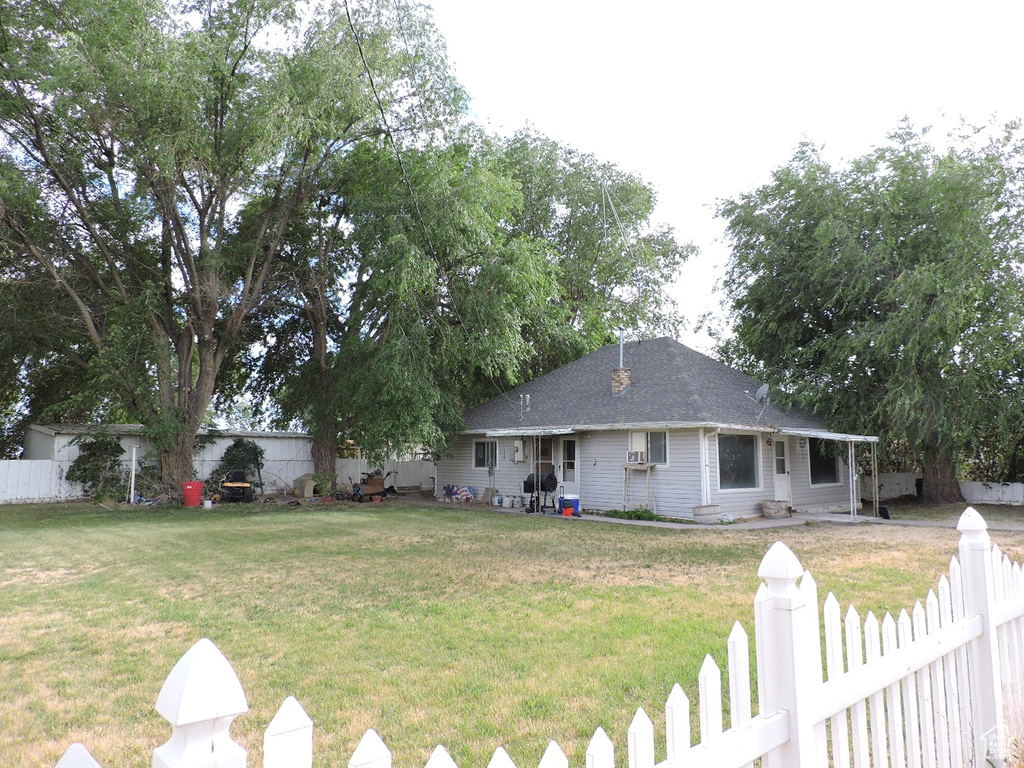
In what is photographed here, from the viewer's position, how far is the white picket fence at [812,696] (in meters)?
1.05

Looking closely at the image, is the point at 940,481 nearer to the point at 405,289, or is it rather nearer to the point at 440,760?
the point at 405,289

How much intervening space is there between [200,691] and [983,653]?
11.6 feet

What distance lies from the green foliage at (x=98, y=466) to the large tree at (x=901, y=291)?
21647 millimetres

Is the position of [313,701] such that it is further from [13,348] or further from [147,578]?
[13,348]

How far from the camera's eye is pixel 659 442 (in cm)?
1688

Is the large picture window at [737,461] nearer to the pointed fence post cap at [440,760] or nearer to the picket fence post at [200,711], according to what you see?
the pointed fence post cap at [440,760]

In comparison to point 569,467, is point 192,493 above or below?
below

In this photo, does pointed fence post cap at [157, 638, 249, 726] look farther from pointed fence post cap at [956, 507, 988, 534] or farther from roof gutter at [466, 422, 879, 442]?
roof gutter at [466, 422, 879, 442]

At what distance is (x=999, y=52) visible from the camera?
33.1 ft

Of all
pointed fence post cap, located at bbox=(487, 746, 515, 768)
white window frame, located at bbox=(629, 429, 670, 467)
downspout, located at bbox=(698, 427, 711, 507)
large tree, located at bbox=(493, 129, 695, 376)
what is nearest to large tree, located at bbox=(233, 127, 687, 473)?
large tree, located at bbox=(493, 129, 695, 376)

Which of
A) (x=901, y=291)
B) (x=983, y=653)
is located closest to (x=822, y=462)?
(x=901, y=291)

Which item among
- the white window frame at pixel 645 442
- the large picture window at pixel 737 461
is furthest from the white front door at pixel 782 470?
the white window frame at pixel 645 442

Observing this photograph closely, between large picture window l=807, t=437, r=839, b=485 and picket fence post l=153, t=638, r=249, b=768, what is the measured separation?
19.9 meters

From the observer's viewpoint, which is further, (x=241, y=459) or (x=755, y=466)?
(x=241, y=459)
